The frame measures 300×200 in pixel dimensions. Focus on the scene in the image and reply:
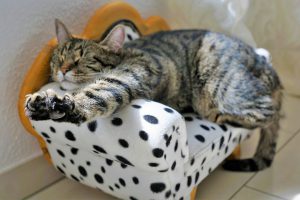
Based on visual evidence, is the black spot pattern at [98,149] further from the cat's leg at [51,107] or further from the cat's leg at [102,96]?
the cat's leg at [51,107]

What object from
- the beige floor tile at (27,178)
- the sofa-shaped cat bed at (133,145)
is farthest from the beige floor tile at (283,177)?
the beige floor tile at (27,178)

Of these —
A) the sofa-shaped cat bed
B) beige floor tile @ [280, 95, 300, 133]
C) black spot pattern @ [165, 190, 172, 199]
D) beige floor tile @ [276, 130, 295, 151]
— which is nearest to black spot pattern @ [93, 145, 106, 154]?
the sofa-shaped cat bed

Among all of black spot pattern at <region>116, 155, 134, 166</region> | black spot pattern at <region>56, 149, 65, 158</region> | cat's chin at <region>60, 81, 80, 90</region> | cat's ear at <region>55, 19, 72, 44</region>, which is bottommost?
black spot pattern at <region>56, 149, 65, 158</region>

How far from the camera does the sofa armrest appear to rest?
1.05 meters

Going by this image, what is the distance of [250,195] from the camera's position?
136cm

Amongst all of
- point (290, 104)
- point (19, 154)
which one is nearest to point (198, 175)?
point (19, 154)

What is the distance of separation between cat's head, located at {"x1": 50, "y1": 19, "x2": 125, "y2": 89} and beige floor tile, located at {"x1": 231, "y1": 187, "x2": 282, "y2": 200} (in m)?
0.61

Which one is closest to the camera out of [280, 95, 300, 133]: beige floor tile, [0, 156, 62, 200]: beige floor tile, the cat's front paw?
the cat's front paw

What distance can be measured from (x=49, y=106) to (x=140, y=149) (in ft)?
0.94

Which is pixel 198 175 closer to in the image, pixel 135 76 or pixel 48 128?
pixel 135 76

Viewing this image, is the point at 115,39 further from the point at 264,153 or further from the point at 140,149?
the point at 264,153

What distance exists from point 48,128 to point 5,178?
288 mm

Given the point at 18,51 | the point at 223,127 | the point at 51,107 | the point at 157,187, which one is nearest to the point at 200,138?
the point at 223,127

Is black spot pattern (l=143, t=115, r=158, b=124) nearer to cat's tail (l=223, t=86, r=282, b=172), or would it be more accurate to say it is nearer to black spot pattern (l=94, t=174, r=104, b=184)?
black spot pattern (l=94, t=174, r=104, b=184)
